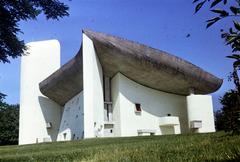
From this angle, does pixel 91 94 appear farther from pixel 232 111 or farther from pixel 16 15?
pixel 232 111

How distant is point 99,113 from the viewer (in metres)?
32.0

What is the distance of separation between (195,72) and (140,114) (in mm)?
6724

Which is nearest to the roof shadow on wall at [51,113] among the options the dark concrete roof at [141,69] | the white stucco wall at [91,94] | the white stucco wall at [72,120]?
the white stucco wall at [72,120]

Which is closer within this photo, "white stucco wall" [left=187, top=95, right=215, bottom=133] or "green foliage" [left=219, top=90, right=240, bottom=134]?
"green foliage" [left=219, top=90, right=240, bottom=134]

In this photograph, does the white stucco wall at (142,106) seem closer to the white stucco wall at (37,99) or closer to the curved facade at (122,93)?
the curved facade at (122,93)

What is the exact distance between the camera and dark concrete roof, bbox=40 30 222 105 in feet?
102

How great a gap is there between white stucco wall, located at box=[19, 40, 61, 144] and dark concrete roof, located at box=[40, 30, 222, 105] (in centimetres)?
437

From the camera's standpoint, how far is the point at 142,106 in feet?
115

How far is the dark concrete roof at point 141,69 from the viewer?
102 feet

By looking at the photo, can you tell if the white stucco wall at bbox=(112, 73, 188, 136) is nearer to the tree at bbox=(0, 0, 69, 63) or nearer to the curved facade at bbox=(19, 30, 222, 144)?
Answer: the curved facade at bbox=(19, 30, 222, 144)

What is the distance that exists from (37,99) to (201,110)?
64.2 ft

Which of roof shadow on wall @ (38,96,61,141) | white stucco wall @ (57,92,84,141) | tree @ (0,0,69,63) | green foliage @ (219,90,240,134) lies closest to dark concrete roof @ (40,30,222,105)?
white stucco wall @ (57,92,84,141)

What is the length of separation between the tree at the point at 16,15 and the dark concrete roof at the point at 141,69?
70.7 feet

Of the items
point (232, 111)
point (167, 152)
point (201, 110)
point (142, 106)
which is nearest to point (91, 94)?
point (142, 106)
